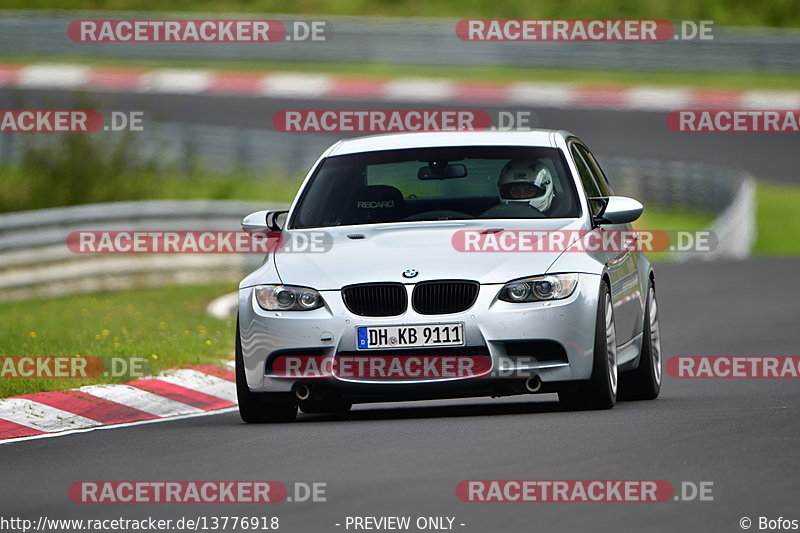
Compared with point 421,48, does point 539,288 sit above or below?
below

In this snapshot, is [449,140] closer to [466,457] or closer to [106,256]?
[466,457]

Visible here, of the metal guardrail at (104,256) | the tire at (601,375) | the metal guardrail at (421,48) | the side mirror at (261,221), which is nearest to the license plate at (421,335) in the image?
the tire at (601,375)

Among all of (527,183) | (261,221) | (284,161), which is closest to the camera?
(527,183)

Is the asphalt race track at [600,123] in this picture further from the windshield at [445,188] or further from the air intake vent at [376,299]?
the air intake vent at [376,299]

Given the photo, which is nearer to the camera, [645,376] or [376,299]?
[376,299]

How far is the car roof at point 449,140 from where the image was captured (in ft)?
35.7

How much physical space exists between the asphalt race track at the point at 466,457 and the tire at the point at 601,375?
0.13m

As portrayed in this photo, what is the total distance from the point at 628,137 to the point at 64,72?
13.5 meters

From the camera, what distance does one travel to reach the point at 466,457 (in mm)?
7887

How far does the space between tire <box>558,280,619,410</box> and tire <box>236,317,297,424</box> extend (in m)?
1.60

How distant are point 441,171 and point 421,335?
5.12 ft

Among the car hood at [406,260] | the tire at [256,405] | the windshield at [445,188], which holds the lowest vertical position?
the tire at [256,405]

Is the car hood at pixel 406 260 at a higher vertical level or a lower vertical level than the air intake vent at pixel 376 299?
higher

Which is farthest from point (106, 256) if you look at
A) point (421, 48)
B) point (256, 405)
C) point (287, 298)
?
point (421, 48)
